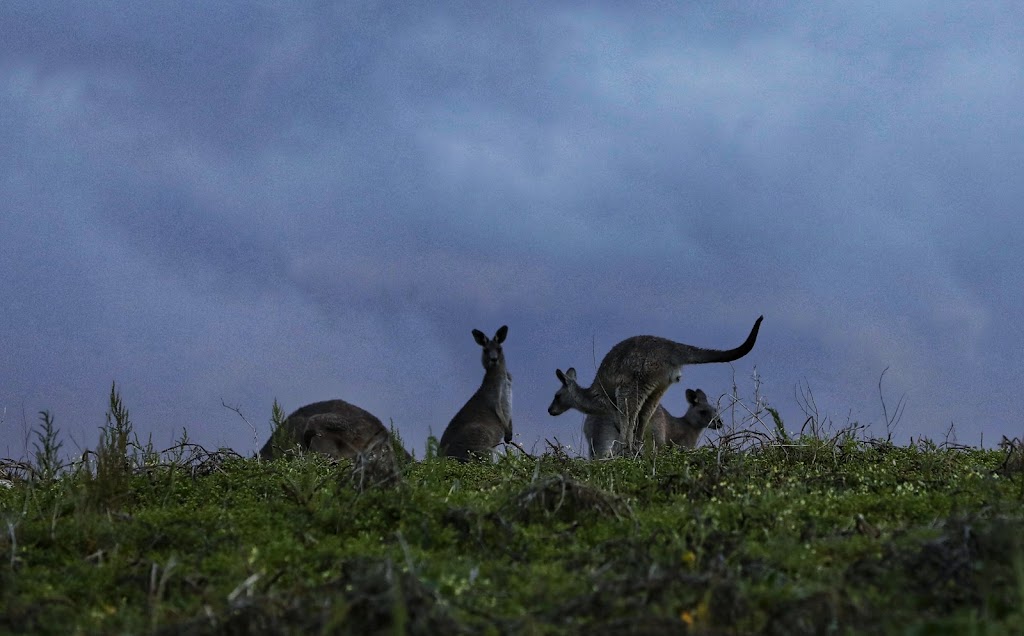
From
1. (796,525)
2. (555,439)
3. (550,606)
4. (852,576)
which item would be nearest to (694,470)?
(555,439)

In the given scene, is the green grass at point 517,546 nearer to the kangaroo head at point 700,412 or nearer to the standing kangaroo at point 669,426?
the standing kangaroo at point 669,426

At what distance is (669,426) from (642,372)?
196 inches

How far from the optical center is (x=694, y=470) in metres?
7.77

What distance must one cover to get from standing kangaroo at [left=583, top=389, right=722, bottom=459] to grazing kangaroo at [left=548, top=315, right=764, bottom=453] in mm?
355

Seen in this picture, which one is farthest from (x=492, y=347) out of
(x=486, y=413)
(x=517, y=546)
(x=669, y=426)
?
(x=517, y=546)

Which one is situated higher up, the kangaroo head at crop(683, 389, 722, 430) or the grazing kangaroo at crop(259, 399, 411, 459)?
the kangaroo head at crop(683, 389, 722, 430)

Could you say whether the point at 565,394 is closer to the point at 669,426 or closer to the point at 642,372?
the point at 642,372

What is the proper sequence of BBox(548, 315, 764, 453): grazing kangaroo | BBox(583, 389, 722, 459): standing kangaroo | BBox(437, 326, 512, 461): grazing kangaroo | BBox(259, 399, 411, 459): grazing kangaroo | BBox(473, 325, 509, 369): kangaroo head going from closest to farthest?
BBox(548, 315, 764, 453): grazing kangaroo, BBox(583, 389, 722, 459): standing kangaroo, BBox(259, 399, 411, 459): grazing kangaroo, BBox(437, 326, 512, 461): grazing kangaroo, BBox(473, 325, 509, 369): kangaroo head

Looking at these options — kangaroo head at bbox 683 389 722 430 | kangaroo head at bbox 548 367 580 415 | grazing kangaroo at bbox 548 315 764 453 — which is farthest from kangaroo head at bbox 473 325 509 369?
grazing kangaroo at bbox 548 315 764 453

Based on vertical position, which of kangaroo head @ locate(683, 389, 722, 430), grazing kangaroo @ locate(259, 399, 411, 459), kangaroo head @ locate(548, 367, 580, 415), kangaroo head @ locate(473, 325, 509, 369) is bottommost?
grazing kangaroo @ locate(259, 399, 411, 459)

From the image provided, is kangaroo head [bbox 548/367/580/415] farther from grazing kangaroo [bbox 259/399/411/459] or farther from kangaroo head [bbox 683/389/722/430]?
kangaroo head [bbox 683/389/722/430]

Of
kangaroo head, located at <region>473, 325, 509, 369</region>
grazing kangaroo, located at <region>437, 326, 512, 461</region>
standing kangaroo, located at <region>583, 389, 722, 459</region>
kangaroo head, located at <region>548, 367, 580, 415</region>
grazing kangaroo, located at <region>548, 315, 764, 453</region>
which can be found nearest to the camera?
grazing kangaroo, located at <region>548, 315, 764, 453</region>

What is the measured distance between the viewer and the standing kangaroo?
14562 millimetres

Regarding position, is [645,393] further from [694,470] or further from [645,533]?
[645,533]
